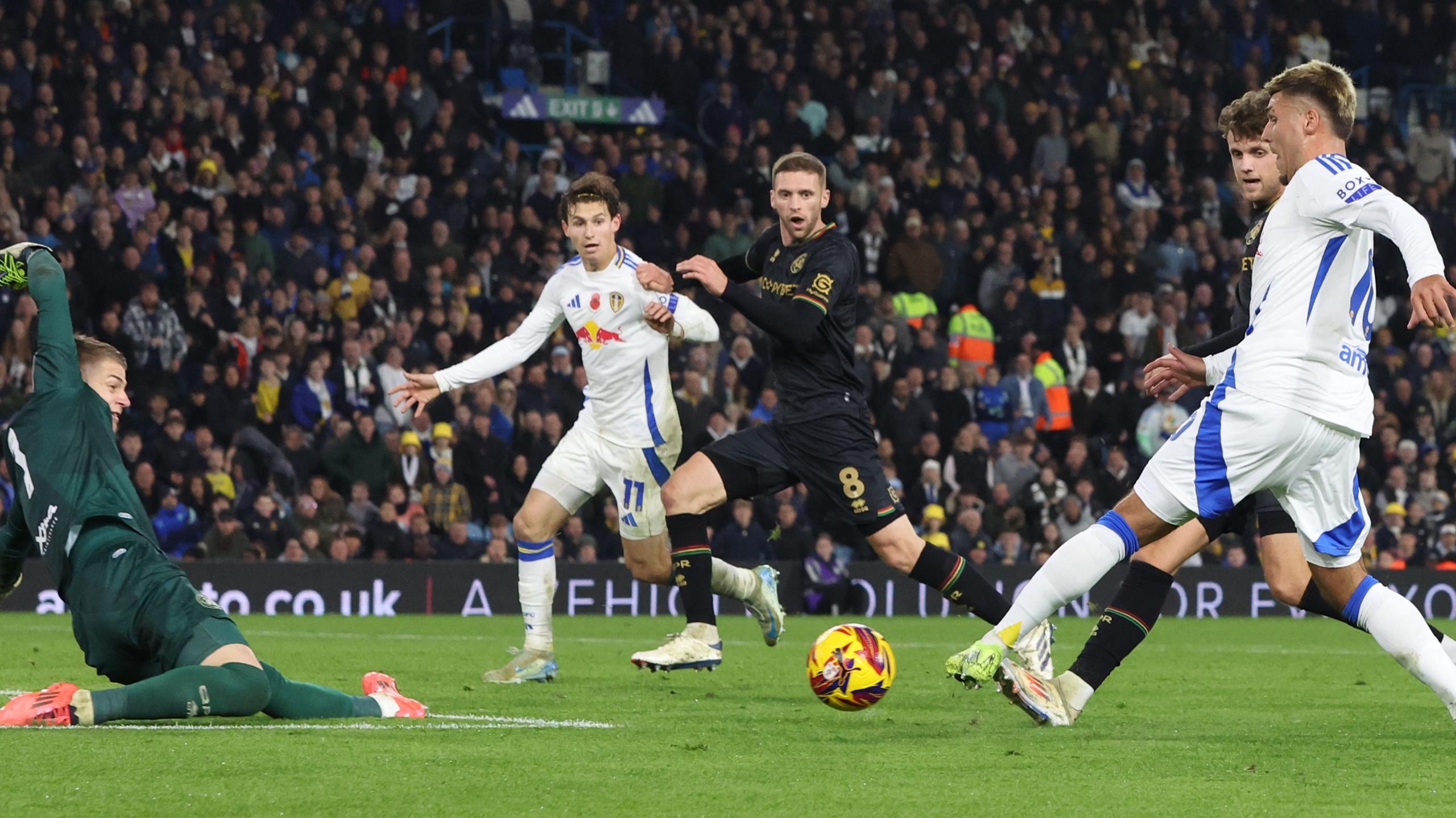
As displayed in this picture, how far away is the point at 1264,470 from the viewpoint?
20.7ft

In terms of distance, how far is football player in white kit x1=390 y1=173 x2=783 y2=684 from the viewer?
952 cm

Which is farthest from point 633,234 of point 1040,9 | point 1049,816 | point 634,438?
point 1049,816

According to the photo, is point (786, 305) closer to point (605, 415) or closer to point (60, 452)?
point (605, 415)

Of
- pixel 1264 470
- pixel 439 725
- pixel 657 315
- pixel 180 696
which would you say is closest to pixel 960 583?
pixel 657 315

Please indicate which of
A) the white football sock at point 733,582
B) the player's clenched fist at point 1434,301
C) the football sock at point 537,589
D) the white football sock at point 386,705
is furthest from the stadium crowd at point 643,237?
the player's clenched fist at point 1434,301

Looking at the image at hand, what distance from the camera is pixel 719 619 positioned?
16.6m

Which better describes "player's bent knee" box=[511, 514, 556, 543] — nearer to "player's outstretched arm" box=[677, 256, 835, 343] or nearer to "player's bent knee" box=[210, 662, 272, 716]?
"player's outstretched arm" box=[677, 256, 835, 343]

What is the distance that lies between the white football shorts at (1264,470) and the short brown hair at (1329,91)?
97 cm

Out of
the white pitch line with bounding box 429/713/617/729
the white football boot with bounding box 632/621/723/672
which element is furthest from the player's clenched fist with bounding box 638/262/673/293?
the white pitch line with bounding box 429/713/617/729

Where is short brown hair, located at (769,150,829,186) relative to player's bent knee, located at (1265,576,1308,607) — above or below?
above

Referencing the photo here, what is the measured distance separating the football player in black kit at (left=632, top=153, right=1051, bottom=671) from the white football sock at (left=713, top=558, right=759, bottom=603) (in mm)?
348

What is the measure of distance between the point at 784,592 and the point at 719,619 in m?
0.73

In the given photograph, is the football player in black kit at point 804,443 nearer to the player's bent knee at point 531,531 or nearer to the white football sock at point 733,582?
the white football sock at point 733,582

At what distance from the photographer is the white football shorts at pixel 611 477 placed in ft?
31.5
